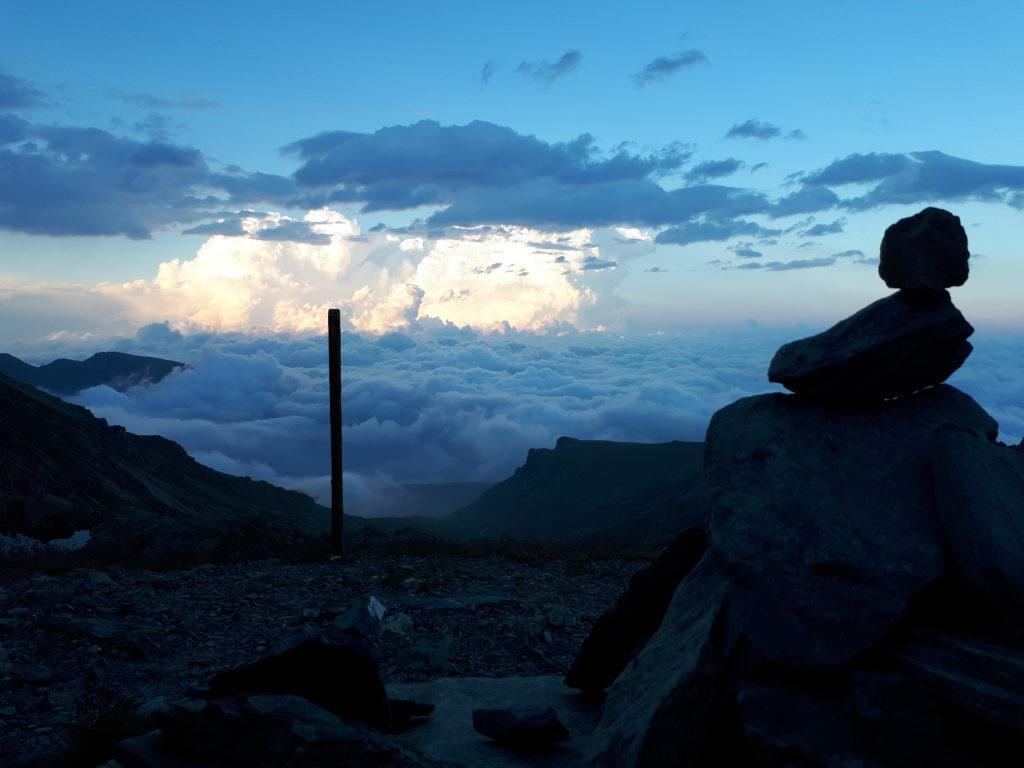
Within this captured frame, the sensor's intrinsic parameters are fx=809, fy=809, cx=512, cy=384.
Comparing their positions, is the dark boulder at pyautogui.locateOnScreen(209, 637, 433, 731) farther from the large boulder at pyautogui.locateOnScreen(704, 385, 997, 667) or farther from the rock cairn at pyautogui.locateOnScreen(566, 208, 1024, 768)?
the large boulder at pyautogui.locateOnScreen(704, 385, 997, 667)

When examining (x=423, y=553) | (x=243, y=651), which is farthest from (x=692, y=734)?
(x=423, y=553)

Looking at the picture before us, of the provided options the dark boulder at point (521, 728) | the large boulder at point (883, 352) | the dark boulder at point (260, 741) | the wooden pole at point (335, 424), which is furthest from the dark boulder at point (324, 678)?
the wooden pole at point (335, 424)

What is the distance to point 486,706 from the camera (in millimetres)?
9773

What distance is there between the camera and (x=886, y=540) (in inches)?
275

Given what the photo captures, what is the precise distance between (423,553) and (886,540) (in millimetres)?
17638

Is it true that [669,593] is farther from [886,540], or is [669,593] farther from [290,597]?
[290,597]

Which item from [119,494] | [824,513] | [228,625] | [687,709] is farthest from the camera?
[119,494]

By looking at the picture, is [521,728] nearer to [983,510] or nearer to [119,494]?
[983,510]

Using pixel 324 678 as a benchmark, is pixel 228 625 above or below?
below

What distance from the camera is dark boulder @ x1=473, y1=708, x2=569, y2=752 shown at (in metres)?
8.23

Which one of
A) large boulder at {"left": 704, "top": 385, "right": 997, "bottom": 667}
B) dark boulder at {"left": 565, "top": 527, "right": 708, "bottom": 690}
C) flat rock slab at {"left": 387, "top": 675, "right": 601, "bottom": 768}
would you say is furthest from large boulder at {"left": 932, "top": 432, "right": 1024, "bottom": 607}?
flat rock slab at {"left": 387, "top": 675, "right": 601, "bottom": 768}

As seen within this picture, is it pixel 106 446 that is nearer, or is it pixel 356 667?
pixel 356 667

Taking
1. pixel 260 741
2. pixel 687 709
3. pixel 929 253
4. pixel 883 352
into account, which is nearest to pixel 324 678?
pixel 260 741

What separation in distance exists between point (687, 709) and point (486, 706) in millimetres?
3584
